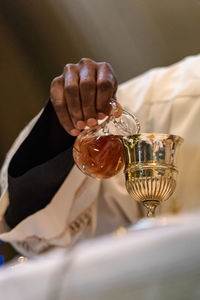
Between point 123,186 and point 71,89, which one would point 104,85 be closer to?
point 71,89

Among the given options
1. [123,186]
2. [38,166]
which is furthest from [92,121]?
[123,186]

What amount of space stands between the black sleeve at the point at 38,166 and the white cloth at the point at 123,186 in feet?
0.10

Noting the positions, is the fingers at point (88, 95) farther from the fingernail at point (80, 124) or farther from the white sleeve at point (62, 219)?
the white sleeve at point (62, 219)

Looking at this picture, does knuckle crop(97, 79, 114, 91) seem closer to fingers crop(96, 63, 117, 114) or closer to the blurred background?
fingers crop(96, 63, 117, 114)

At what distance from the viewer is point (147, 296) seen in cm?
33

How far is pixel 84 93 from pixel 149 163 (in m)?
0.15

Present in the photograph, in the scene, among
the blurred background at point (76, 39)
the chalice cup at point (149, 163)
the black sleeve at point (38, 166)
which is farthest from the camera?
the blurred background at point (76, 39)

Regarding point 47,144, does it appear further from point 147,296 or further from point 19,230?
point 147,296

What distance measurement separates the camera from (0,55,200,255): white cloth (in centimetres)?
108

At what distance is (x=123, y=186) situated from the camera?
1.16 meters

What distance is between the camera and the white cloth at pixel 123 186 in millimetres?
1081

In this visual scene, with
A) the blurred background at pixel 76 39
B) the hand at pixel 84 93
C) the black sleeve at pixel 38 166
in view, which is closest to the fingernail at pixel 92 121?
the hand at pixel 84 93

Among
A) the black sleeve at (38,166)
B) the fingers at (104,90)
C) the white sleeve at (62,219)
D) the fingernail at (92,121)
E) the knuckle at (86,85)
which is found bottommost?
the white sleeve at (62,219)

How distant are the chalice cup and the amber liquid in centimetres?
2
